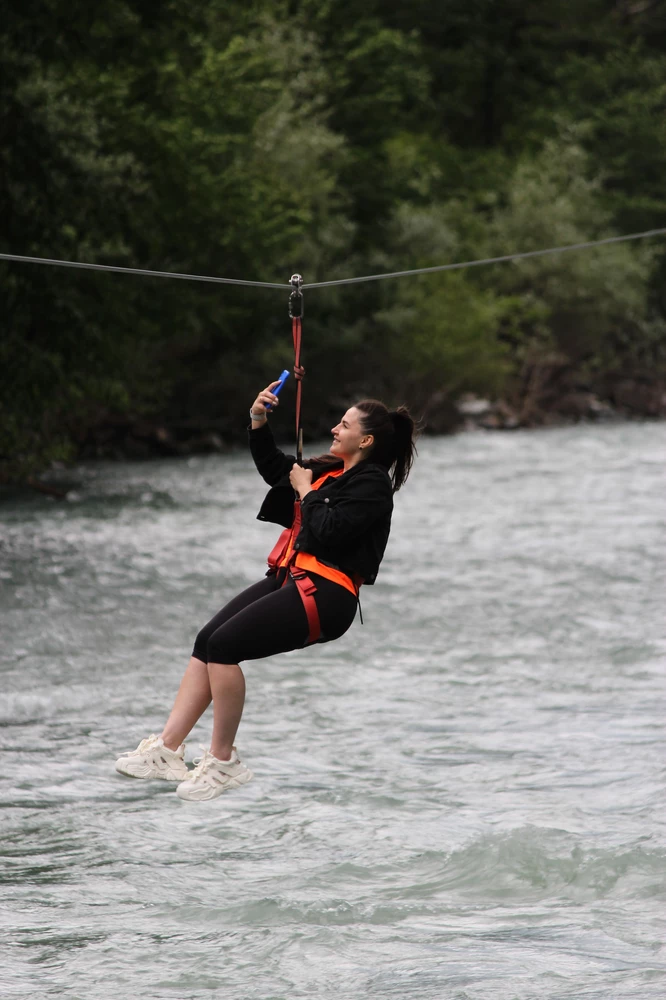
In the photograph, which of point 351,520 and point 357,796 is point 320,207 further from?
point 351,520

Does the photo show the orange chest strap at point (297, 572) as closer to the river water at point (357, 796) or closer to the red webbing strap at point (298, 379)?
the red webbing strap at point (298, 379)

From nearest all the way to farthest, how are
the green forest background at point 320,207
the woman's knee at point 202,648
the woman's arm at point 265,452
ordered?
the woman's knee at point 202,648, the woman's arm at point 265,452, the green forest background at point 320,207

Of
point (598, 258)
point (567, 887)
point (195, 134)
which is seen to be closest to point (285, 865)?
point (567, 887)

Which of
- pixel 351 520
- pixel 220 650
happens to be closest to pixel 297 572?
pixel 351 520

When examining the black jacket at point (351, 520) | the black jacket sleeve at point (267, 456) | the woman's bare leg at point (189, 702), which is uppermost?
the black jacket sleeve at point (267, 456)

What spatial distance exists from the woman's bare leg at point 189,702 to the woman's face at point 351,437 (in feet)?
3.48

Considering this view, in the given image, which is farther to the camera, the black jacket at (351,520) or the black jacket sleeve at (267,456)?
the black jacket sleeve at (267,456)

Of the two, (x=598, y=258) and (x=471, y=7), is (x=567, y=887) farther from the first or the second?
(x=471, y=7)

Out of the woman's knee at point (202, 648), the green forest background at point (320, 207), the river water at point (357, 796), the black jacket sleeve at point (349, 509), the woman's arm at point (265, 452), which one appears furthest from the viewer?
the green forest background at point (320, 207)

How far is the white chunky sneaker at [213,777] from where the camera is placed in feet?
20.0

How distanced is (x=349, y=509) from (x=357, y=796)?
9.25ft

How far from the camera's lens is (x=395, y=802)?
812 centimetres

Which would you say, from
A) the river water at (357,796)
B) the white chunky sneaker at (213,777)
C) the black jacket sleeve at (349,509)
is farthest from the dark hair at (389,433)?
the river water at (357,796)

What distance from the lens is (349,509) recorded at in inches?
233
